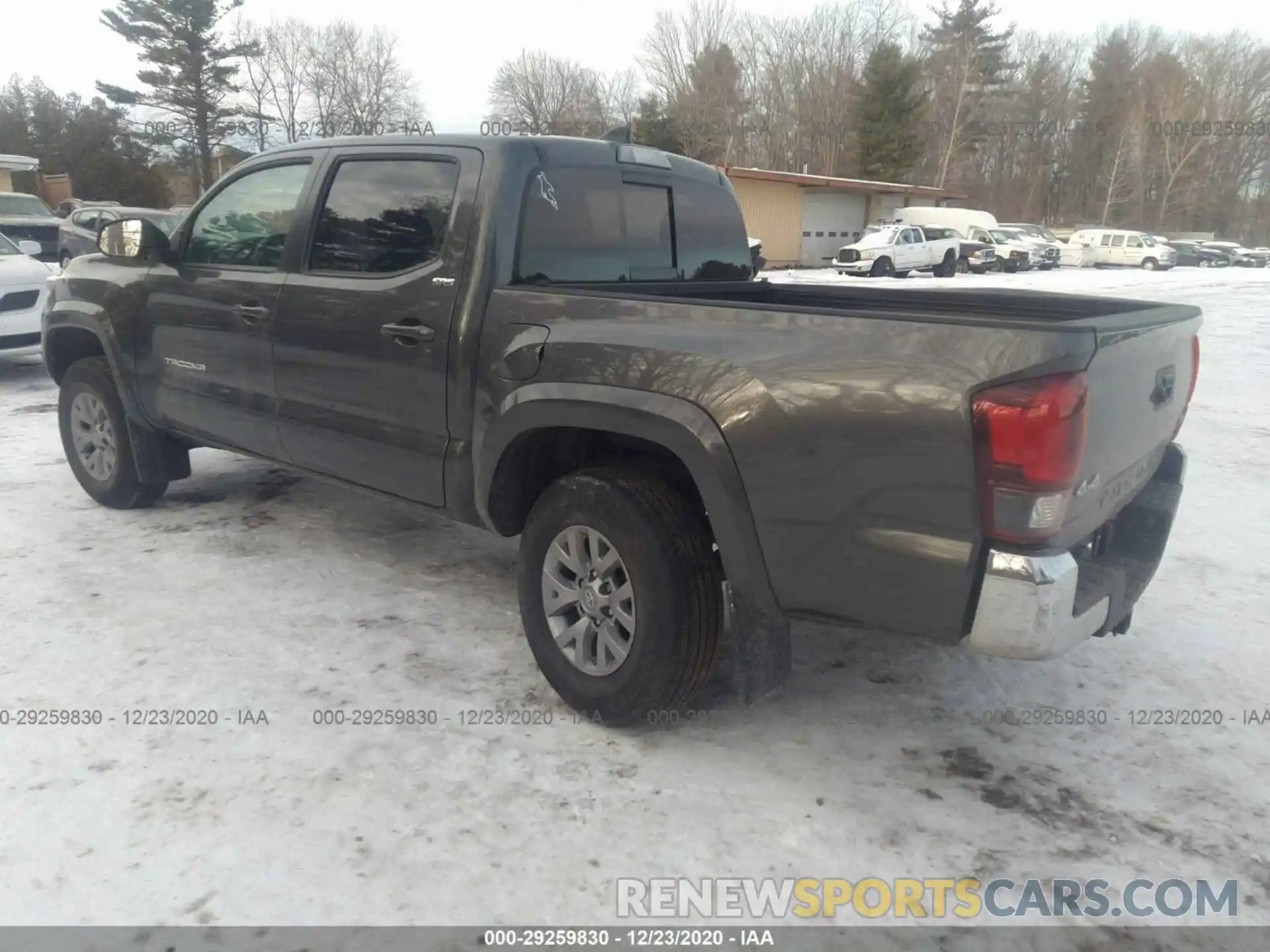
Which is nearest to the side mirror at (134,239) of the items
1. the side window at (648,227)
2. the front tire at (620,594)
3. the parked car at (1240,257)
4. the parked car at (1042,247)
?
the side window at (648,227)

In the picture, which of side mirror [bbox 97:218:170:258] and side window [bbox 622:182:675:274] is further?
side mirror [bbox 97:218:170:258]

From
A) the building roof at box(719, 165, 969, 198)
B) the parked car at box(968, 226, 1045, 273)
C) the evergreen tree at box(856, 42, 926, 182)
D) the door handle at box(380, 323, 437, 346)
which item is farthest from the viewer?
the evergreen tree at box(856, 42, 926, 182)

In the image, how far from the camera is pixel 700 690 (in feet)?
9.84

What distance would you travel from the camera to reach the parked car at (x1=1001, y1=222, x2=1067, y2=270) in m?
37.9

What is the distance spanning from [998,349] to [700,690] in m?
1.44

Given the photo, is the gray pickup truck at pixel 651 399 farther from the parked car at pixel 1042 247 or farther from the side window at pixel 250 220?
the parked car at pixel 1042 247

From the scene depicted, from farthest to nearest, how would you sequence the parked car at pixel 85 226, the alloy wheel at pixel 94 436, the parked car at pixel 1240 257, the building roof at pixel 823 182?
the parked car at pixel 1240 257 < the building roof at pixel 823 182 < the parked car at pixel 85 226 < the alloy wheel at pixel 94 436

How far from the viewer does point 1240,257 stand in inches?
1860

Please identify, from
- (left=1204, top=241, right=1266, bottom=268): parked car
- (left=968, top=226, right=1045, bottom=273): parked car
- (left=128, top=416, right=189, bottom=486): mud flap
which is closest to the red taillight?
(left=128, top=416, right=189, bottom=486): mud flap

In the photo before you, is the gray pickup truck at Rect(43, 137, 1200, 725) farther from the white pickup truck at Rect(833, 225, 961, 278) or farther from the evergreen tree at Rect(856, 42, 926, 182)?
the evergreen tree at Rect(856, 42, 926, 182)

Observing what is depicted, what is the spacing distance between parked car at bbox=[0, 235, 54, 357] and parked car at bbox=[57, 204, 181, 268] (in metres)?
8.45

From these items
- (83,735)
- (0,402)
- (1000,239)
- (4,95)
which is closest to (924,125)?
(1000,239)

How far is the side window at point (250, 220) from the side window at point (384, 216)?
0.94 feet

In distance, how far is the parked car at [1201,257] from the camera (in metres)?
45.3
